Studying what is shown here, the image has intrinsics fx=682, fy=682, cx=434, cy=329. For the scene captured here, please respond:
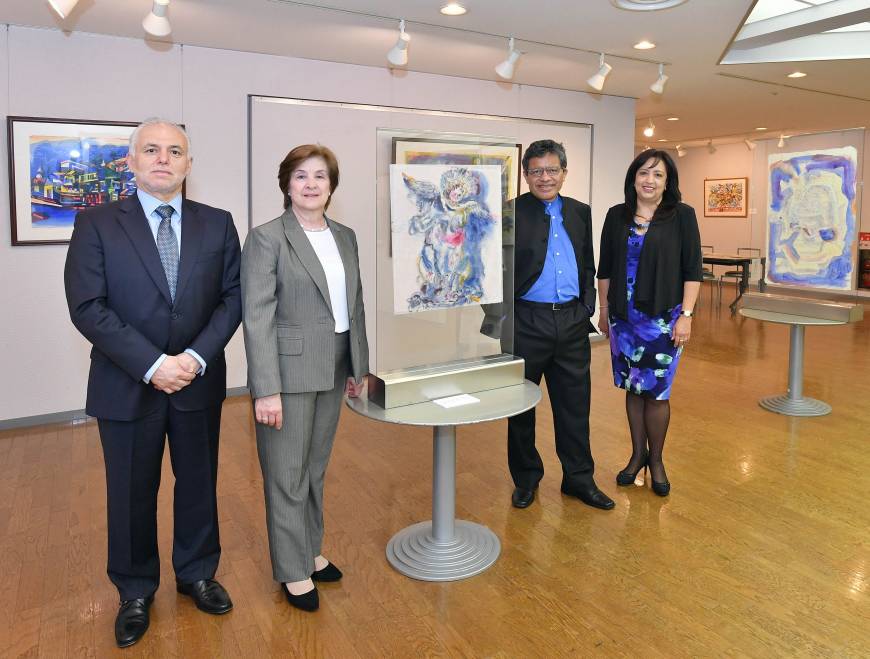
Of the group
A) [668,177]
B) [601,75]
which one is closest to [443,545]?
[668,177]

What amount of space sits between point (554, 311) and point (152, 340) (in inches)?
71.7

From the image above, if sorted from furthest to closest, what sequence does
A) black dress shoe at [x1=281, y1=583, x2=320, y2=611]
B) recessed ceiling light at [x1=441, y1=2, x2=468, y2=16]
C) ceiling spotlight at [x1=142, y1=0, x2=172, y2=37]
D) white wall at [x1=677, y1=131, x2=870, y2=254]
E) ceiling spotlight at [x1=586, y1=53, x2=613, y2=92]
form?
white wall at [x1=677, y1=131, x2=870, y2=254], ceiling spotlight at [x1=586, y1=53, x2=613, y2=92], recessed ceiling light at [x1=441, y1=2, x2=468, y2=16], ceiling spotlight at [x1=142, y1=0, x2=172, y2=37], black dress shoe at [x1=281, y1=583, x2=320, y2=611]

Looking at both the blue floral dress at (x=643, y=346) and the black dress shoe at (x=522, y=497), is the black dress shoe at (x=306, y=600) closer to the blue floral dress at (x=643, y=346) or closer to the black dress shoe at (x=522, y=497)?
the black dress shoe at (x=522, y=497)

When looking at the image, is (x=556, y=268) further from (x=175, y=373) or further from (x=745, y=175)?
(x=745, y=175)

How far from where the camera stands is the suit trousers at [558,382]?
3.29 meters

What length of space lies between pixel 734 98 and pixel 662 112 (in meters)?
1.10

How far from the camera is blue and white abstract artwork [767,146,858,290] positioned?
569cm

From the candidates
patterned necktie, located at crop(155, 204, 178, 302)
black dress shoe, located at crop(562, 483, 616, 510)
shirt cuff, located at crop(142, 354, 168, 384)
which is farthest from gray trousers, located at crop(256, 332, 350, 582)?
black dress shoe, located at crop(562, 483, 616, 510)

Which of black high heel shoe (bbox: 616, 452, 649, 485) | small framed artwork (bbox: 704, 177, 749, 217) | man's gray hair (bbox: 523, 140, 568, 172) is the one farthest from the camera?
small framed artwork (bbox: 704, 177, 749, 217)

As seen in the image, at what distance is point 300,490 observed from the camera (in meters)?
2.52

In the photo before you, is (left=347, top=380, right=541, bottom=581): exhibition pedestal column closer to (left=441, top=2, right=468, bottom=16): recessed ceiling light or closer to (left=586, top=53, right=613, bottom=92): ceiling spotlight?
(left=441, top=2, right=468, bottom=16): recessed ceiling light

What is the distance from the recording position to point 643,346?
351 centimetres

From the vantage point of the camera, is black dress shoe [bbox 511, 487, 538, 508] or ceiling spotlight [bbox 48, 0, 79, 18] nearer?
black dress shoe [bbox 511, 487, 538, 508]

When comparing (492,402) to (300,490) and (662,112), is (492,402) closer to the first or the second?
(300,490)
